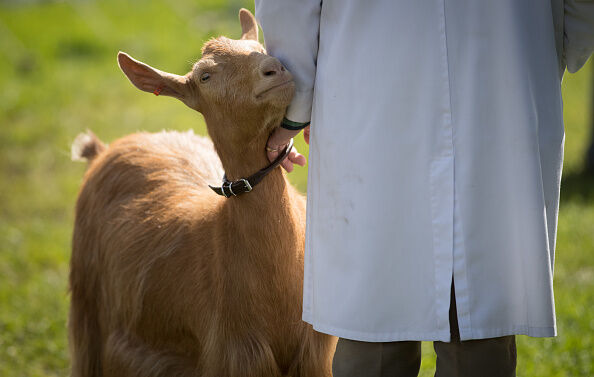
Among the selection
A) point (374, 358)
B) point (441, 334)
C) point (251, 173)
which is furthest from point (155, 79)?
point (441, 334)

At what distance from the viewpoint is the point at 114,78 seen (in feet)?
38.1

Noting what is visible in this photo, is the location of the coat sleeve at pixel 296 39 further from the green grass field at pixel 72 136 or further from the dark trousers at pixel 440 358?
the dark trousers at pixel 440 358

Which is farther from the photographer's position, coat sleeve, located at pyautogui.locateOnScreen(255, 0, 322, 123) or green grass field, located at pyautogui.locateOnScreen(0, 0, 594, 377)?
green grass field, located at pyautogui.locateOnScreen(0, 0, 594, 377)

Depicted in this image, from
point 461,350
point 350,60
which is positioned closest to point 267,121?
point 350,60

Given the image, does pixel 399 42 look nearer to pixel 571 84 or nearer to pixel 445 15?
pixel 445 15

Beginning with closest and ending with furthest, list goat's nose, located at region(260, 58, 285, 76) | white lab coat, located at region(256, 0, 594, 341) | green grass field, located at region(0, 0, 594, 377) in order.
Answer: white lab coat, located at region(256, 0, 594, 341), goat's nose, located at region(260, 58, 285, 76), green grass field, located at region(0, 0, 594, 377)

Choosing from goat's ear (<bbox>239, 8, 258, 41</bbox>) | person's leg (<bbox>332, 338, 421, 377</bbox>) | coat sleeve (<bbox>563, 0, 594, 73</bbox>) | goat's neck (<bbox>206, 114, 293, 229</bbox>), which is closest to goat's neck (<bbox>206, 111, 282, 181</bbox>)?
goat's neck (<bbox>206, 114, 293, 229</bbox>)

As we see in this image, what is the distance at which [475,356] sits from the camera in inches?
93.7

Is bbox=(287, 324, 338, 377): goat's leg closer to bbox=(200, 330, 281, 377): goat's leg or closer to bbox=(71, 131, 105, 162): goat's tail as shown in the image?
bbox=(200, 330, 281, 377): goat's leg

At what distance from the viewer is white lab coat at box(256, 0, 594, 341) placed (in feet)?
7.54

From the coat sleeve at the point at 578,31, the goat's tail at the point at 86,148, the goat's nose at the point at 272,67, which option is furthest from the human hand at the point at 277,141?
the goat's tail at the point at 86,148

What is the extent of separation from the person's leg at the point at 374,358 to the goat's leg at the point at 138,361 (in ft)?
3.02

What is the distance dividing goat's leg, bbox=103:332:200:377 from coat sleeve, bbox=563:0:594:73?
2071mm

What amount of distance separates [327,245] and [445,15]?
0.88 meters
